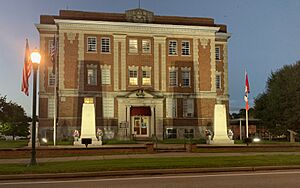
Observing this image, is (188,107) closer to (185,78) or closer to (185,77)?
(185,78)

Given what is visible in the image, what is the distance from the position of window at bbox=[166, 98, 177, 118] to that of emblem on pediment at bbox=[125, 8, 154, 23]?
1061 centimetres

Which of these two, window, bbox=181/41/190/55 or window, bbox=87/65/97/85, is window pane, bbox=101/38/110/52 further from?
window, bbox=181/41/190/55

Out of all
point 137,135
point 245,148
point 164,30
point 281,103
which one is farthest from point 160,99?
point 245,148

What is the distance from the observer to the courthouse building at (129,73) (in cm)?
4522

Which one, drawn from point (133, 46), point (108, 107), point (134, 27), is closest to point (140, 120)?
point (108, 107)

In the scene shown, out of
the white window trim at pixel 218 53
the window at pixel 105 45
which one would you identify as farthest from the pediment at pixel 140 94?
the white window trim at pixel 218 53

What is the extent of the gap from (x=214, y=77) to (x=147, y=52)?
937 centimetres

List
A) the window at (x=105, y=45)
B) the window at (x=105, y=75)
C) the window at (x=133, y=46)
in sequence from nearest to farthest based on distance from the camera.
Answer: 1. the window at (x=105, y=75)
2. the window at (x=105, y=45)
3. the window at (x=133, y=46)

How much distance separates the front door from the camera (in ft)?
151

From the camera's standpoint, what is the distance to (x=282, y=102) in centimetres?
4919

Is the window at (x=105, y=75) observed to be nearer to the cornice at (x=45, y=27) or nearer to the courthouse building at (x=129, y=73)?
the courthouse building at (x=129, y=73)

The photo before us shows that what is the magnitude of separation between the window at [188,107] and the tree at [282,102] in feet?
38.1

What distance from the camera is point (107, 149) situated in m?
23.3

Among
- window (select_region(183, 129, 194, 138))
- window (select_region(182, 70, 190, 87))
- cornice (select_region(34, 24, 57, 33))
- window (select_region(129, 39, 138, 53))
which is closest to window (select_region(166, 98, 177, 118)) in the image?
window (select_region(183, 129, 194, 138))
